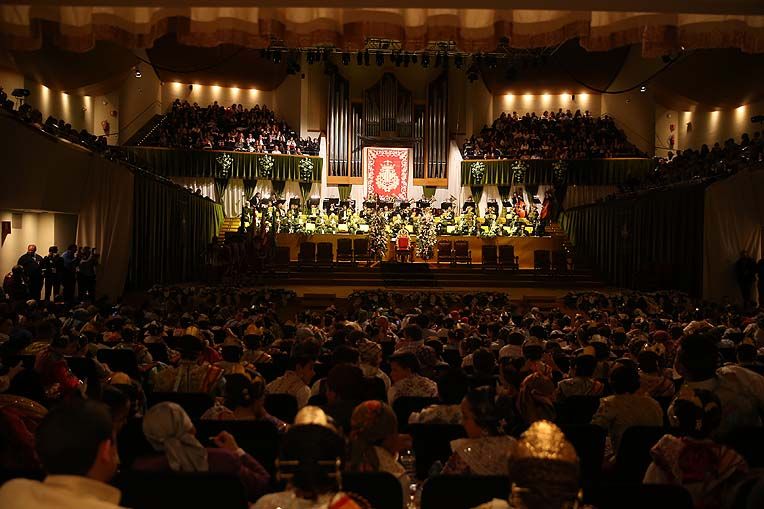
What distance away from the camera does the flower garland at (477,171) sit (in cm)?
2845

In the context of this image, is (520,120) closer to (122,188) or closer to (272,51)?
(272,51)

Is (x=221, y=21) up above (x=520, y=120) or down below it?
below

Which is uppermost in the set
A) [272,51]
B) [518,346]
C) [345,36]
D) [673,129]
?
[272,51]

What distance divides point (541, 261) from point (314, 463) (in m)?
19.1

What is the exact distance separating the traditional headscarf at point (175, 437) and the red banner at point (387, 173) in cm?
2628

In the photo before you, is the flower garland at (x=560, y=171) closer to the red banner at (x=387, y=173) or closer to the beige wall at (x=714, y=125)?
the beige wall at (x=714, y=125)

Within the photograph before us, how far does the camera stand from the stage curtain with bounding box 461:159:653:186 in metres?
27.0

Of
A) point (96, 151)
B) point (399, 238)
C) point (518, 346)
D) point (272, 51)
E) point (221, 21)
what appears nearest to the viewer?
point (221, 21)

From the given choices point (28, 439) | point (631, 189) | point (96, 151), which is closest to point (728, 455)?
point (28, 439)

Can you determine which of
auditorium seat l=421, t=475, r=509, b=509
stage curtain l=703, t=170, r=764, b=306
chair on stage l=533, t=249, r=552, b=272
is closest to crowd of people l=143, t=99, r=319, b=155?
chair on stage l=533, t=249, r=552, b=272

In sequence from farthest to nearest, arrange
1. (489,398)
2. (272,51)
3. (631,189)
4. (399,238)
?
(272,51) → (631,189) → (399,238) → (489,398)

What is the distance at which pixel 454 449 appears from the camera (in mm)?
3496

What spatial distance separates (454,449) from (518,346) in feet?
13.5

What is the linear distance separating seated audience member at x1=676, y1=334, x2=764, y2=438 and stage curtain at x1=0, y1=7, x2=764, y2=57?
5.31ft
